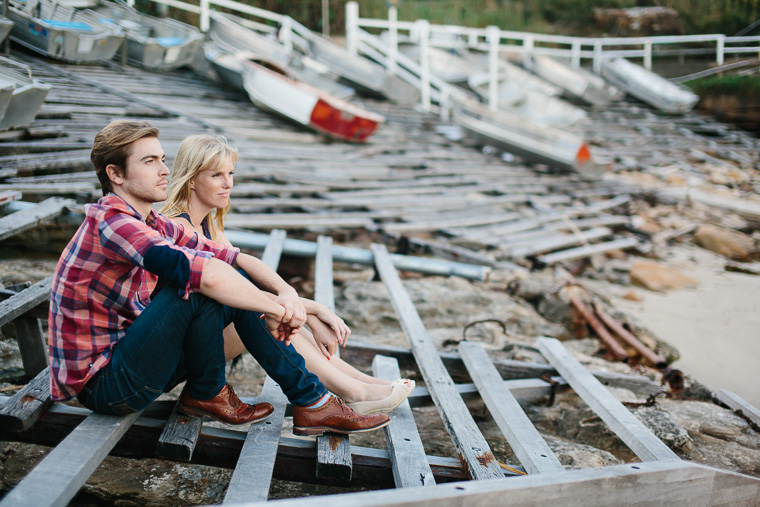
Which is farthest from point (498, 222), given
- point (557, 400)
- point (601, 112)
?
point (601, 112)

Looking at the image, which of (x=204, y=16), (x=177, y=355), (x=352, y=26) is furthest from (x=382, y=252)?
(x=352, y=26)

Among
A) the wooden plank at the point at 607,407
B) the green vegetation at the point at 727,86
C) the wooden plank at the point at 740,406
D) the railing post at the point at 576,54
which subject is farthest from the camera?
the railing post at the point at 576,54

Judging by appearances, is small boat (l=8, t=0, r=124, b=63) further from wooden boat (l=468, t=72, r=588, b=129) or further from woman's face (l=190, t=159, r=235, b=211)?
wooden boat (l=468, t=72, r=588, b=129)

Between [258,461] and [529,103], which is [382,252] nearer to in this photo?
[258,461]

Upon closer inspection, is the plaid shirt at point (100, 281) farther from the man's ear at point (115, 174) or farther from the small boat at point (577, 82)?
the small boat at point (577, 82)

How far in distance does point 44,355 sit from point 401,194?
497 centimetres

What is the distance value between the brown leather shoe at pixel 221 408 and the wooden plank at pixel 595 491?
789 millimetres

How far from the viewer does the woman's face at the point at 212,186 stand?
2227 millimetres

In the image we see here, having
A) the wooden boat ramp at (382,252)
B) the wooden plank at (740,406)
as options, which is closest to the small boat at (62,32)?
the wooden boat ramp at (382,252)

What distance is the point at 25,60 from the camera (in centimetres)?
632

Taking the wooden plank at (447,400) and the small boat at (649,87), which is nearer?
the wooden plank at (447,400)

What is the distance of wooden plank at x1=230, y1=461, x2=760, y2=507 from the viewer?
52.7 inches

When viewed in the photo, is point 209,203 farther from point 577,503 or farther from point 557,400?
point 557,400

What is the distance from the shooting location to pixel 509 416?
2.41 metres
